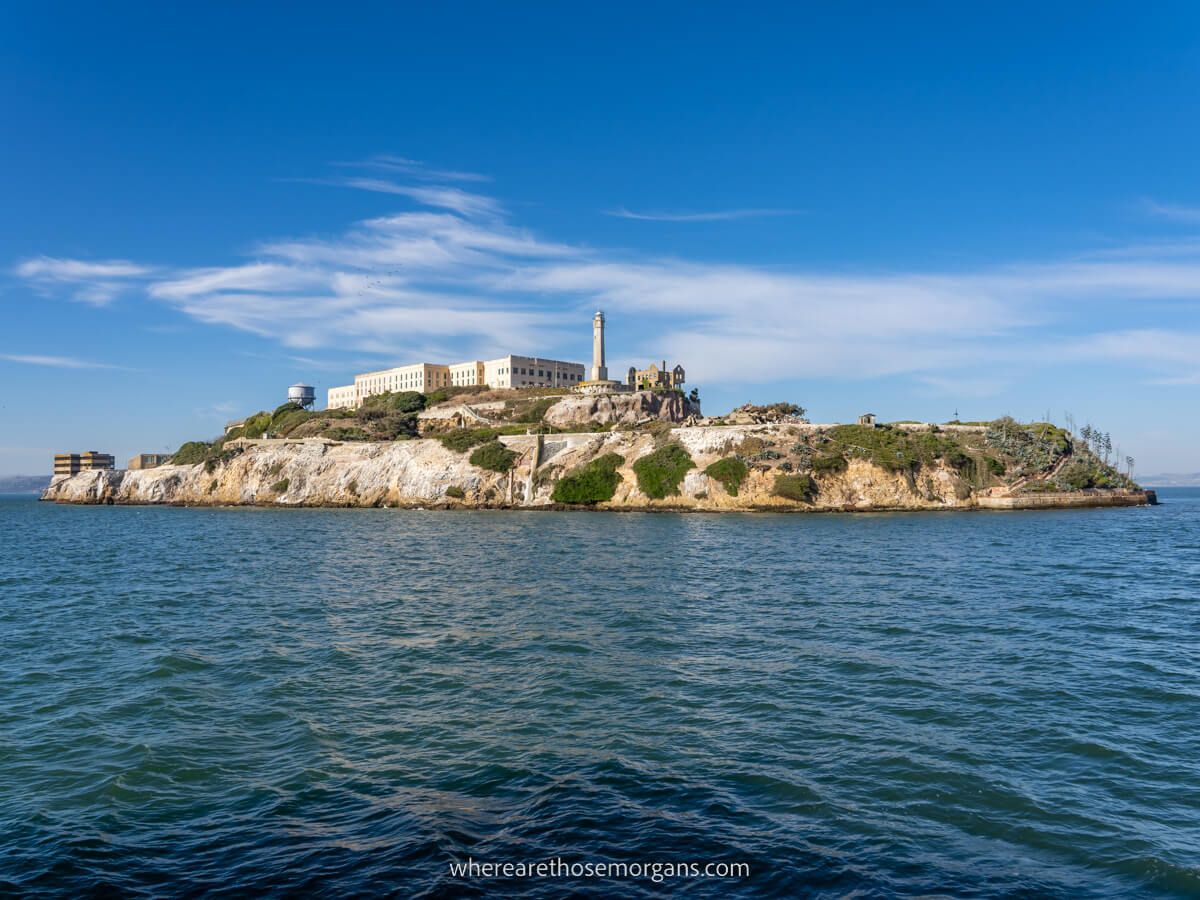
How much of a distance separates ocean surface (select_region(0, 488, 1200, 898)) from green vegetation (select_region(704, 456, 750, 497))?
56.0m

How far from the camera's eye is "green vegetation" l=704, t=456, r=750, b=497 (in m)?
89.8

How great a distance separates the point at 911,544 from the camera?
50.4m

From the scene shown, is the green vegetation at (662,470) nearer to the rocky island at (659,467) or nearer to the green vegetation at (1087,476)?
the rocky island at (659,467)

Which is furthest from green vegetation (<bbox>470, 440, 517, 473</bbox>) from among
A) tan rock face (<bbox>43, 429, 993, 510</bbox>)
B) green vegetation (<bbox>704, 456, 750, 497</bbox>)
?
green vegetation (<bbox>704, 456, 750, 497</bbox>)

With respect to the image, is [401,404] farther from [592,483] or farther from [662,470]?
[662,470]

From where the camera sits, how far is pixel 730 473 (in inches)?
3553

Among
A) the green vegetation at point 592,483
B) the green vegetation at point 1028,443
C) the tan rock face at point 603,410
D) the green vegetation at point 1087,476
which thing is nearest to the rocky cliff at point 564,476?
the green vegetation at point 592,483

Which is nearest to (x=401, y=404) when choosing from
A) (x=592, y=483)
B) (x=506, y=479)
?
(x=506, y=479)

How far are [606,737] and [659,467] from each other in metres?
79.5

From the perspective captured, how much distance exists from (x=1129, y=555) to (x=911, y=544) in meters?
11.9

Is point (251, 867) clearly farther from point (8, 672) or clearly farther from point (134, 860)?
point (8, 672)

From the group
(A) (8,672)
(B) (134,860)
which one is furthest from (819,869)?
(A) (8,672)

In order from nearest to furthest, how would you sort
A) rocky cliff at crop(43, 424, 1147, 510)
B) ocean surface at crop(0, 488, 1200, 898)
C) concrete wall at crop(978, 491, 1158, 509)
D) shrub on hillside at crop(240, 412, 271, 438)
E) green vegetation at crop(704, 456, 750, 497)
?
ocean surface at crop(0, 488, 1200, 898) → concrete wall at crop(978, 491, 1158, 509) → rocky cliff at crop(43, 424, 1147, 510) → green vegetation at crop(704, 456, 750, 497) → shrub on hillside at crop(240, 412, 271, 438)

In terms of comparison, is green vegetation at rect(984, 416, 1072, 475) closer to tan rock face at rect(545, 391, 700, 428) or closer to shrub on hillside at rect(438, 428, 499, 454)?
tan rock face at rect(545, 391, 700, 428)
